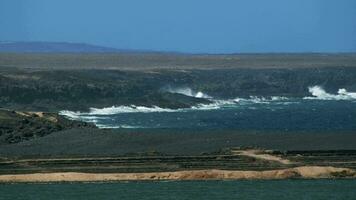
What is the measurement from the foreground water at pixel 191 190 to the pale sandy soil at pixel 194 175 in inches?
53.1

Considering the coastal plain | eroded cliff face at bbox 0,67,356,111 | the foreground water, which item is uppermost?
the foreground water

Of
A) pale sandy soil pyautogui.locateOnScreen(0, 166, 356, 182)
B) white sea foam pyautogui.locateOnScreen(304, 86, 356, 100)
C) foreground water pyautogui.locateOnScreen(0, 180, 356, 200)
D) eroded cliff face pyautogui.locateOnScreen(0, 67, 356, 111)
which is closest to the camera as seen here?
foreground water pyautogui.locateOnScreen(0, 180, 356, 200)

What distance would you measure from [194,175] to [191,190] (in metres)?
4.64

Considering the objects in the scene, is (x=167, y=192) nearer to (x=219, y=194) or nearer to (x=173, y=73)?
(x=219, y=194)

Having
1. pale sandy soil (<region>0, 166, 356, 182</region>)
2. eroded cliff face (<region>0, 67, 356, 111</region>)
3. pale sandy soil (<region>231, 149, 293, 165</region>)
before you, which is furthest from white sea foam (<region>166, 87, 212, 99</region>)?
pale sandy soil (<region>0, 166, 356, 182</region>)

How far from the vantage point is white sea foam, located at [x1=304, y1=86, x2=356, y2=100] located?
127 m

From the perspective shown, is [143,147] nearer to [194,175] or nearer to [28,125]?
[194,175]

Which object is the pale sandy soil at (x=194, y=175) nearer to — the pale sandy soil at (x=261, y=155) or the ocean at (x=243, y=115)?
the pale sandy soil at (x=261, y=155)

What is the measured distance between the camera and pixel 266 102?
118375mm

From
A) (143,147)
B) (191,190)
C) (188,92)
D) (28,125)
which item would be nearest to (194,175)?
(191,190)

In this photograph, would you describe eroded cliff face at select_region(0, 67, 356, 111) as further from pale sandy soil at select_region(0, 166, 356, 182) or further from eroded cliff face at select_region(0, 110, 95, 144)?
pale sandy soil at select_region(0, 166, 356, 182)

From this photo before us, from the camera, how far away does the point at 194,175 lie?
48875 millimetres

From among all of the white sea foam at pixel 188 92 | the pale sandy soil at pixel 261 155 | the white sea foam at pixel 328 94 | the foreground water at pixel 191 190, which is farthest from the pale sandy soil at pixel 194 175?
the white sea foam at pixel 328 94

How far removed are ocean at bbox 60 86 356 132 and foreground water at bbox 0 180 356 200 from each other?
29.5m
